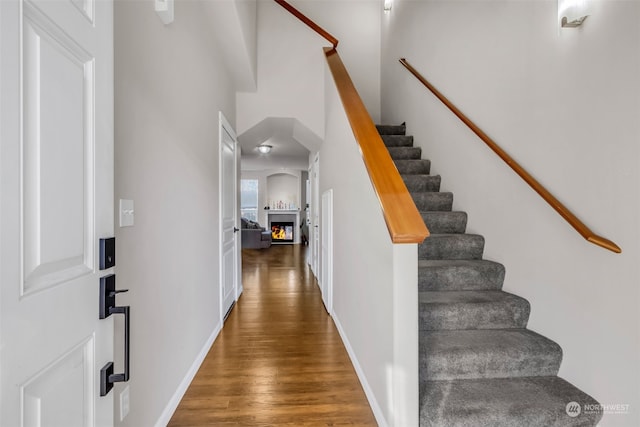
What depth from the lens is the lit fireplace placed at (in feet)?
35.6

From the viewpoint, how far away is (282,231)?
10891 millimetres

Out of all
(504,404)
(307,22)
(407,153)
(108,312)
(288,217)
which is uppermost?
(307,22)

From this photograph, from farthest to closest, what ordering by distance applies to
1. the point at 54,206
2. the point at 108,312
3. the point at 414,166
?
the point at 414,166 → the point at 108,312 → the point at 54,206

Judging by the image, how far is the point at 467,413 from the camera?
1447 mm

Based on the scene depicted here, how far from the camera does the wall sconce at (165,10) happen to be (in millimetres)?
1604

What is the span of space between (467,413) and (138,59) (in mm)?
Result: 2320

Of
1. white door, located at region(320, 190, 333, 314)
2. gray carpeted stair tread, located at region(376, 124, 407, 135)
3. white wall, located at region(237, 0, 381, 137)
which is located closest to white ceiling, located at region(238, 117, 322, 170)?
white wall, located at region(237, 0, 381, 137)

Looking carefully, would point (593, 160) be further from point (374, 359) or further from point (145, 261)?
point (145, 261)

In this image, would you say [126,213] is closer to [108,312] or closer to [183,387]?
[108,312]

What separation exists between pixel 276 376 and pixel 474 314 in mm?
1429

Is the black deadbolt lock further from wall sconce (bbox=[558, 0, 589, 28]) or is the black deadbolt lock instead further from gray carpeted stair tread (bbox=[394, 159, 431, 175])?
gray carpeted stair tread (bbox=[394, 159, 431, 175])

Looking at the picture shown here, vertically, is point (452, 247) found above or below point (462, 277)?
above

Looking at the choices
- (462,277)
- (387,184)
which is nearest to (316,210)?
(462,277)

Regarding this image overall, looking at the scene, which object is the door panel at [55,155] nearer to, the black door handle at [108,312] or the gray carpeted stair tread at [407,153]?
the black door handle at [108,312]
